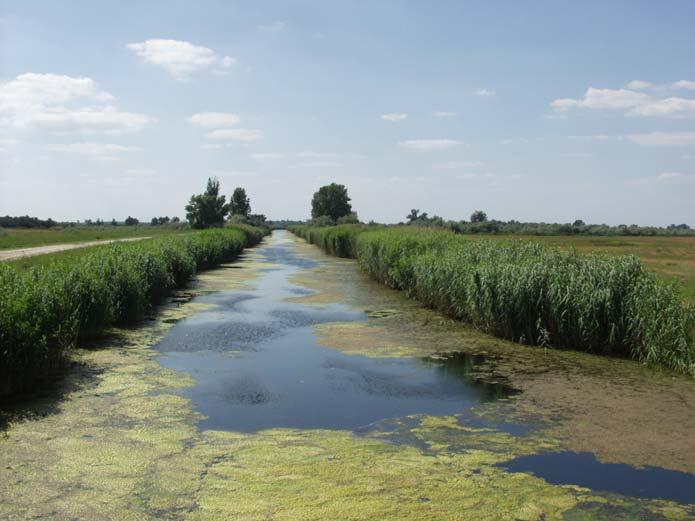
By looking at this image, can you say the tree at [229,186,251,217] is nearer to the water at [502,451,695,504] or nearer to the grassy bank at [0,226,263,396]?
the grassy bank at [0,226,263,396]

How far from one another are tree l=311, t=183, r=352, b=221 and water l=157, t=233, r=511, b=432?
86678 mm

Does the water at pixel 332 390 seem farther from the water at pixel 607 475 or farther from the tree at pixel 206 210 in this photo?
the tree at pixel 206 210

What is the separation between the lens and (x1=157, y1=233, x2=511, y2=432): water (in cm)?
714

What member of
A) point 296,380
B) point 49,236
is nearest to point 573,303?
point 296,380

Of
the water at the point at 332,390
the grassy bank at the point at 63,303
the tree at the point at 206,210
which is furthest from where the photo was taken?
the tree at the point at 206,210

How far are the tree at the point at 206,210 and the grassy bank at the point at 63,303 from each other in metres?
39.9

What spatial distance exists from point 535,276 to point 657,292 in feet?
6.92

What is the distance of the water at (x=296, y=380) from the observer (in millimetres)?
7141

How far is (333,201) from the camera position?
100000mm

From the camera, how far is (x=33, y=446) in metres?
5.77

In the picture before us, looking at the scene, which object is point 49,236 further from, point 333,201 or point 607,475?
point 333,201

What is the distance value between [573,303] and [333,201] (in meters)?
90.1

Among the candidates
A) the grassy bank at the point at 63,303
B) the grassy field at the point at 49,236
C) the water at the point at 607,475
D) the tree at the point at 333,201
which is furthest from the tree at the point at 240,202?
the water at the point at 607,475

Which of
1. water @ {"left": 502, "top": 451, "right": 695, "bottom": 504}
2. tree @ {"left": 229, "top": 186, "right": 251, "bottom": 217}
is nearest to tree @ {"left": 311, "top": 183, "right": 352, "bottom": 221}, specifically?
tree @ {"left": 229, "top": 186, "right": 251, "bottom": 217}
